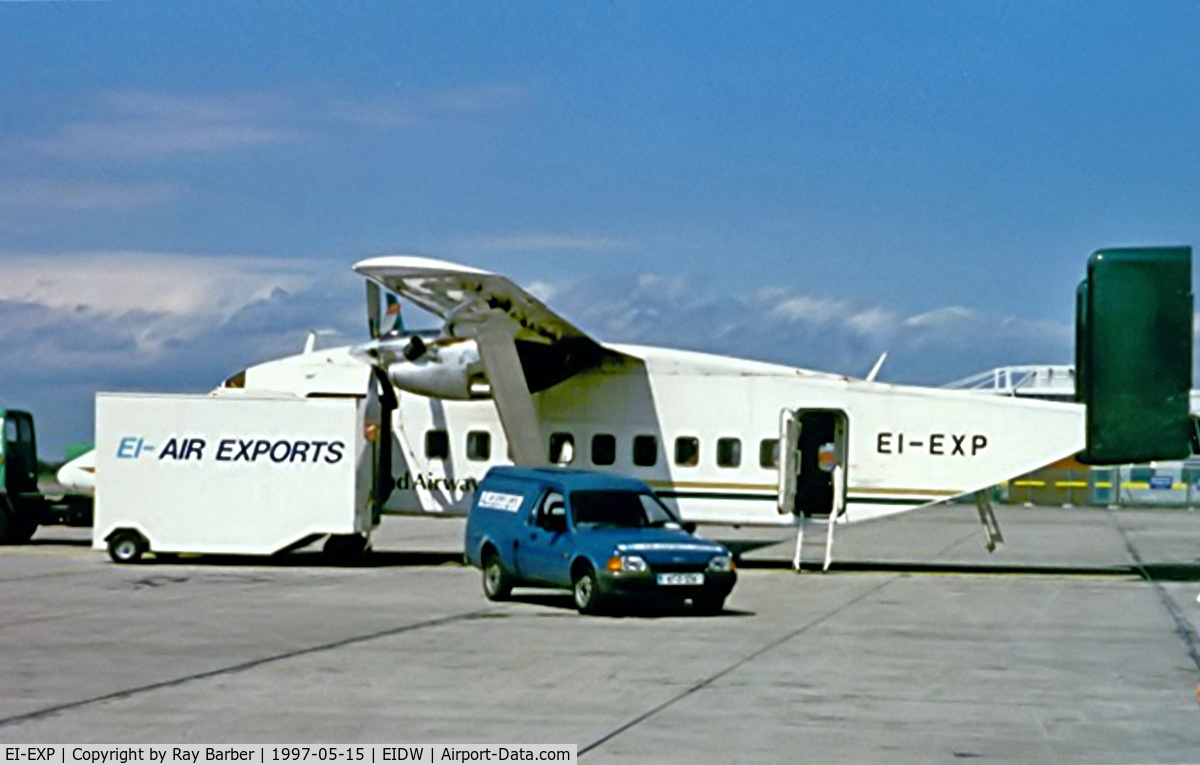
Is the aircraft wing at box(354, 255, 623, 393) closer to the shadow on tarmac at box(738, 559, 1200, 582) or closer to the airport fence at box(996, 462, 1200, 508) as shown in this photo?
the shadow on tarmac at box(738, 559, 1200, 582)

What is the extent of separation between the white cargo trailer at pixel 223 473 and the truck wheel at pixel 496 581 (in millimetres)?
5975

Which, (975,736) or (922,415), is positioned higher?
(922,415)

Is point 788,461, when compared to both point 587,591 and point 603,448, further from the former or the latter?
point 587,591

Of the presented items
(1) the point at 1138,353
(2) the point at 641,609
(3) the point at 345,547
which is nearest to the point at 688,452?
(3) the point at 345,547

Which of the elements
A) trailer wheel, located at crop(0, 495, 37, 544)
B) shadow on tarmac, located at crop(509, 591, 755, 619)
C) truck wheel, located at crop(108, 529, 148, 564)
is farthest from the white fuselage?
shadow on tarmac, located at crop(509, 591, 755, 619)

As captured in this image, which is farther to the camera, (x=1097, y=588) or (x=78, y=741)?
(x=1097, y=588)

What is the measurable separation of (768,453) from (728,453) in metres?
0.64

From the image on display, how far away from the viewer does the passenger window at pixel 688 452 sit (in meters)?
30.0

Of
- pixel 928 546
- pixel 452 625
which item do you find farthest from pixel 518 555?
pixel 928 546

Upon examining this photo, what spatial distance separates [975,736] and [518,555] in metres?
10.5

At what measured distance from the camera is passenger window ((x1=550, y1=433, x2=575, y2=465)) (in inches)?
1191

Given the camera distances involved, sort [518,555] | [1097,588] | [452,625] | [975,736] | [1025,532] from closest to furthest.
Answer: [975,736], [452,625], [518,555], [1097,588], [1025,532]

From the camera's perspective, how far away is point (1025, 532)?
1821 inches

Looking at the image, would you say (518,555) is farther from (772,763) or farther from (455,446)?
(772,763)
